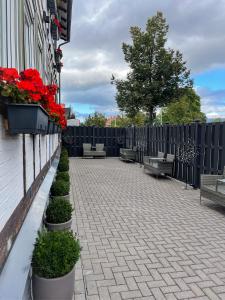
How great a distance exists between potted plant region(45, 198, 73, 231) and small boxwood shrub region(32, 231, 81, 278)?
1.39m

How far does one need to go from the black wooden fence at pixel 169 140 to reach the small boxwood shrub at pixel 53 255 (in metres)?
5.29

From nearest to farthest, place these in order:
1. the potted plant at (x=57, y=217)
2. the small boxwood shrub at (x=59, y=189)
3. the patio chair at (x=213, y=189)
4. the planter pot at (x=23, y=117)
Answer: the planter pot at (x=23, y=117) → the potted plant at (x=57, y=217) → the small boxwood shrub at (x=59, y=189) → the patio chair at (x=213, y=189)

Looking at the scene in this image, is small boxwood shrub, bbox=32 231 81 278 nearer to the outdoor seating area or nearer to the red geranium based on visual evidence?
the red geranium

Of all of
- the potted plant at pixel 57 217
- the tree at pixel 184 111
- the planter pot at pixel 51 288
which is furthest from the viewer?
the tree at pixel 184 111

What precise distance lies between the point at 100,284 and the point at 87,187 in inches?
201

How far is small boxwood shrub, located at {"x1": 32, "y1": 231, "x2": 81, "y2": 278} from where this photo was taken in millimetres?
2023

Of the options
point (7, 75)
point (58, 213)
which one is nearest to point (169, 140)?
point (58, 213)

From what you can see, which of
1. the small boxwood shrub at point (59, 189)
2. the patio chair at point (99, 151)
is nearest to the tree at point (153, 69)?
the patio chair at point (99, 151)

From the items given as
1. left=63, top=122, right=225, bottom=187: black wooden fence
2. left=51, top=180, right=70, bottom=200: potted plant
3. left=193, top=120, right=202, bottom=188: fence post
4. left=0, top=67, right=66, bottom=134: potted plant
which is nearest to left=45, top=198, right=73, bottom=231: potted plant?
left=51, top=180, right=70, bottom=200: potted plant

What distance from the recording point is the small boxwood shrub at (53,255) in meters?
2.02

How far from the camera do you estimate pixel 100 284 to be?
8.98 feet

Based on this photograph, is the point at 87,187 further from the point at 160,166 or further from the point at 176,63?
the point at 176,63

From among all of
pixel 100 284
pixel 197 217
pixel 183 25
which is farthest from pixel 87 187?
pixel 183 25

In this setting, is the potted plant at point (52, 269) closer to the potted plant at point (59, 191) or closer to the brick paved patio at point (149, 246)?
the brick paved patio at point (149, 246)
